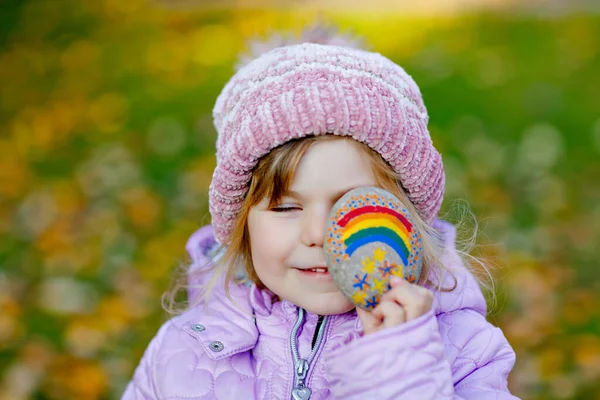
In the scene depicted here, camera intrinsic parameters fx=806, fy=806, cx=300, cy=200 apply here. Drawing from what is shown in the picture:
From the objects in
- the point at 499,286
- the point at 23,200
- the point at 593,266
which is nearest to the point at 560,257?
the point at 593,266

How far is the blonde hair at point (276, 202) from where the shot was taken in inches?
72.7

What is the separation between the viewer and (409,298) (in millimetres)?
1629

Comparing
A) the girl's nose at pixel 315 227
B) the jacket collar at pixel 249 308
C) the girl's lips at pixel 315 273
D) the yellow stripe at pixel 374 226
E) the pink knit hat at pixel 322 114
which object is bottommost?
the jacket collar at pixel 249 308

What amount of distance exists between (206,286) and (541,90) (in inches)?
152

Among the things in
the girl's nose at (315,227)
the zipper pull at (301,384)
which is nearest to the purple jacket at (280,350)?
the zipper pull at (301,384)

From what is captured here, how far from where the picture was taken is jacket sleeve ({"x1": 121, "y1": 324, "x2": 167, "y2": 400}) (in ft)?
7.13

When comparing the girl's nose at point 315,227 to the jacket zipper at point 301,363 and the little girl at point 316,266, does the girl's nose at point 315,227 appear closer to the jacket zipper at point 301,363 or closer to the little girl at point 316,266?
the little girl at point 316,266

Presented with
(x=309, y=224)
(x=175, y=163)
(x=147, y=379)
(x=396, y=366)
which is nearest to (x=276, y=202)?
(x=309, y=224)

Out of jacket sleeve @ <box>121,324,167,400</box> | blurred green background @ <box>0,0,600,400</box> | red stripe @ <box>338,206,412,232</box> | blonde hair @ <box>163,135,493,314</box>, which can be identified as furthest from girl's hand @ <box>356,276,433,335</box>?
blurred green background @ <box>0,0,600,400</box>

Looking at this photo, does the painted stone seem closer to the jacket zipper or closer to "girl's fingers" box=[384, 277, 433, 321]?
"girl's fingers" box=[384, 277, 433, 321]

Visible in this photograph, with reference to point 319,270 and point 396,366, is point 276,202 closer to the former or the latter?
point 319,270

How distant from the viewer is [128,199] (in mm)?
4316

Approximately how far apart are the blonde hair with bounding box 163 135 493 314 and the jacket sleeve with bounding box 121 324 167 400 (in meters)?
0.16

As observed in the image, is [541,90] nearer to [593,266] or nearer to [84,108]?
[593,266]
